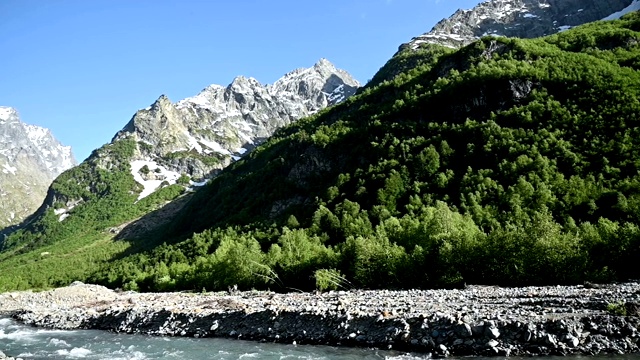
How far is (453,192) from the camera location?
91.1m

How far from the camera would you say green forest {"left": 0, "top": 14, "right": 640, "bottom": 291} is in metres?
48.2

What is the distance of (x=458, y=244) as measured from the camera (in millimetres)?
48938

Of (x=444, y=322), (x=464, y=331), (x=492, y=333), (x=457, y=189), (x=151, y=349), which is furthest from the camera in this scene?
(x=457, y=189)

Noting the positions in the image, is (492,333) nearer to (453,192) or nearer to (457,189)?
(457,189)

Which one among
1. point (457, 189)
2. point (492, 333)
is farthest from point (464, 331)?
point (457, 189)

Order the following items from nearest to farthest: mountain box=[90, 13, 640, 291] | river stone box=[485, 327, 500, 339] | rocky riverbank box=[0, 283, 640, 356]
A: 1. rocky riverbank box=[0, 283, 640, 356]
2. river stone box=[485, 327, 500, 339]
3. mountain box=[90, 13, 640, 291]

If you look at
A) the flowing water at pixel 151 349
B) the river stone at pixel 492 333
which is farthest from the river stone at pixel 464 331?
the flowing water at pixel 151 349

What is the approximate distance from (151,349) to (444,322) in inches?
868

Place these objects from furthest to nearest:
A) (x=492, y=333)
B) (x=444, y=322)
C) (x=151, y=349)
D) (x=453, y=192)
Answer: (x=453, y=192) → (x=151, y=349) → (x=444, y=322) → (x=492, y=333)

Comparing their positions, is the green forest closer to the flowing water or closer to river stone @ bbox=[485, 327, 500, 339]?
the flowing water

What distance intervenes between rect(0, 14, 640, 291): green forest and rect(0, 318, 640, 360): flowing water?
2313cm

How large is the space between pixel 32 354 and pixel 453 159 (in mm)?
89379

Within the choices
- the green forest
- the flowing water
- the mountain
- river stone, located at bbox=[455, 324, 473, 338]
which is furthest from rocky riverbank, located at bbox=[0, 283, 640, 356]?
the green forest

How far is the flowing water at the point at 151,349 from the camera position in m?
26.8
